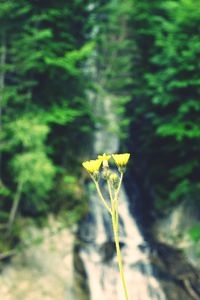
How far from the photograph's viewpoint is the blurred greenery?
941 centimetres

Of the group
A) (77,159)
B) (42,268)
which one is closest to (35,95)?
(77,159)

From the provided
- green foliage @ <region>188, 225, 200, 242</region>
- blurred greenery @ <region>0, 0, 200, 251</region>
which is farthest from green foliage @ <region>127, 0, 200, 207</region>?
green foliage @ <region>188, 225, 200, 242</region>

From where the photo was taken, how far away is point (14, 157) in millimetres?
9625

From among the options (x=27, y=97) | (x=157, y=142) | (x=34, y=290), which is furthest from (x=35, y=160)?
(x=157, y=142)

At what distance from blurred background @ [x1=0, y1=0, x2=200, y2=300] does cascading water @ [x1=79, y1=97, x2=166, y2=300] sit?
35 mm

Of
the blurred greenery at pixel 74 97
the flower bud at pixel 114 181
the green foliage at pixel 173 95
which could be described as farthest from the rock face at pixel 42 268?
the flower bud at pixel 114 181

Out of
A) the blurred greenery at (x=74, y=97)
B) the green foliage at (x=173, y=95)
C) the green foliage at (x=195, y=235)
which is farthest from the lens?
the green foliage at (x=173, y=95)

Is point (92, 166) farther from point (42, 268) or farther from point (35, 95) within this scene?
point (35, 95)

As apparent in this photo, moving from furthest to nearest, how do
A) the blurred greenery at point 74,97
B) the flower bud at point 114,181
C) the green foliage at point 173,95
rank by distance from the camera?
the green foliage at point 173,95 < the blurred greenery at point 74,97 < the flower bud at point 114,181

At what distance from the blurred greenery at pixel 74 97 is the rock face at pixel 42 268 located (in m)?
0.58

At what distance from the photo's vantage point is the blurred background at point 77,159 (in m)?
9.29

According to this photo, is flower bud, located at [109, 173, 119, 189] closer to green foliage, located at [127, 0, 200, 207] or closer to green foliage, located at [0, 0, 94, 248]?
green foliage, located at [0, 0, 94, 248]

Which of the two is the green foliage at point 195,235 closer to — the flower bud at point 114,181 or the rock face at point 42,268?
the rock face at point 42,268

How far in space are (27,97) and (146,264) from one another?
5.87 metres
